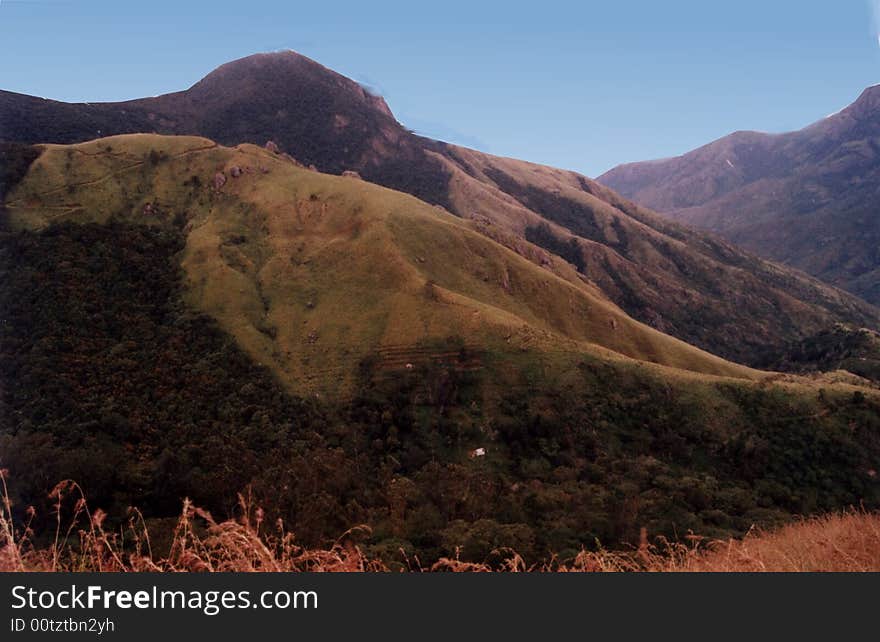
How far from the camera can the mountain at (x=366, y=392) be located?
34906 millimetres

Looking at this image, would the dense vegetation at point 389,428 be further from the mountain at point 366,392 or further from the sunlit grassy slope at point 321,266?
the sunlit grassy slope at point 321,266

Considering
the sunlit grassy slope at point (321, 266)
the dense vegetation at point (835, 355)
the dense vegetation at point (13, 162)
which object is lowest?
the dense vegetation at point (835, 355)

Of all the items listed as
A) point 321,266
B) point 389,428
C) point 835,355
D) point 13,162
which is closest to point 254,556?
point 389,428

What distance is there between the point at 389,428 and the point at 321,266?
1178 inches

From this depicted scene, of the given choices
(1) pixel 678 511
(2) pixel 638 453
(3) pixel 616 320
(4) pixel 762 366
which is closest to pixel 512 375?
(2) pixel 638 453

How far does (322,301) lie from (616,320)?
46152mm

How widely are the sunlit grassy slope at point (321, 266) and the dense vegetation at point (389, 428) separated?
378 cm

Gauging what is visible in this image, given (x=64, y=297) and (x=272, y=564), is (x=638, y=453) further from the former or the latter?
(x=64, y=297)

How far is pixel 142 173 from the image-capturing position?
94750 millimetres

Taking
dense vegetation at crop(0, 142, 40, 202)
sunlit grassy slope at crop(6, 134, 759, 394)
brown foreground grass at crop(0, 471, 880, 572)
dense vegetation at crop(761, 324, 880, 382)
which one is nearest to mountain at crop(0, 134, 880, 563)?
sunlit grassy slope at crop(6, 134, 759, 394)

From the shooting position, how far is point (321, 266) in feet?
244

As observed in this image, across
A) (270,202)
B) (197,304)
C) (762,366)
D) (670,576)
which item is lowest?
(762,366)

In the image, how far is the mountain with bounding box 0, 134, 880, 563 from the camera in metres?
34.9

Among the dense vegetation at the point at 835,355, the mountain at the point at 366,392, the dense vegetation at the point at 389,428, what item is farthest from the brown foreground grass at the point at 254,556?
the dense vegetation at the point at 835,355
